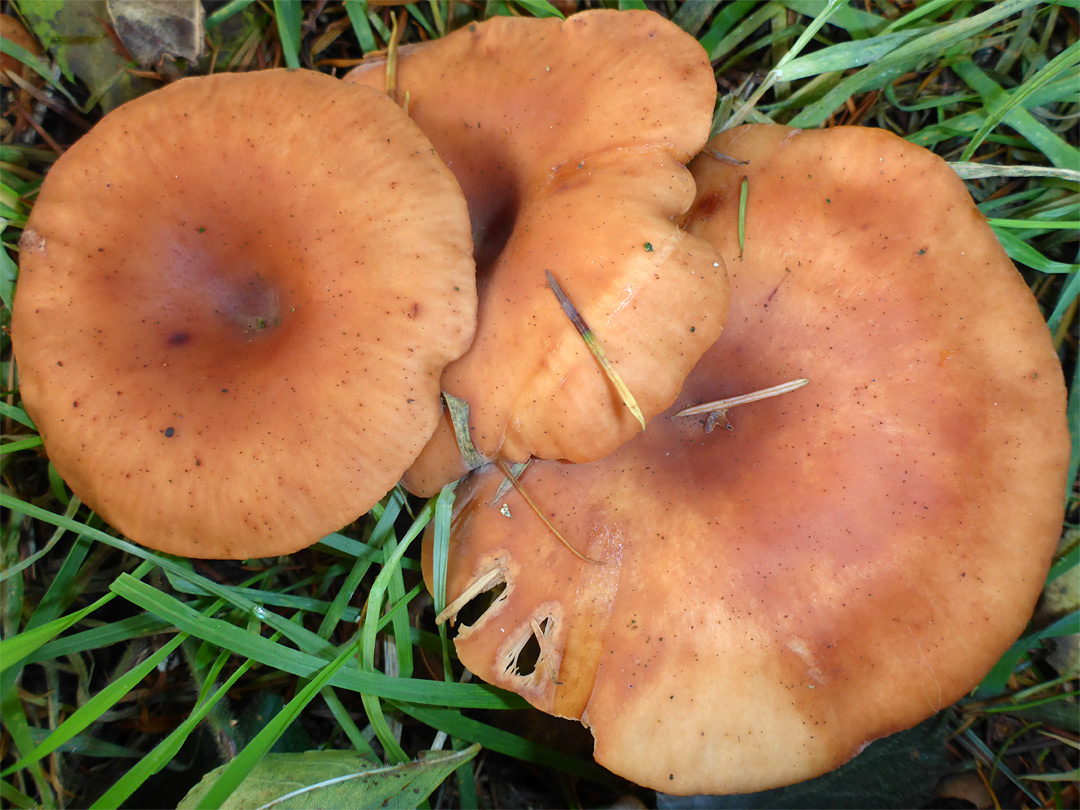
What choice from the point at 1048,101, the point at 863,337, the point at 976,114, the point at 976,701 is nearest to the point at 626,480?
the point at 863,337

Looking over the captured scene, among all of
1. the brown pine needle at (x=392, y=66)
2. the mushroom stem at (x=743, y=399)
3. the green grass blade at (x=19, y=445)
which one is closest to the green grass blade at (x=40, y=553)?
the green grass blade at (x=19, y=445)

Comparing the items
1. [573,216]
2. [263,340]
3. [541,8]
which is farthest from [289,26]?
[573,216]

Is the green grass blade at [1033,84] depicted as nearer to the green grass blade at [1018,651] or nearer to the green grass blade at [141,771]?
the green grass blade at [1018,651]

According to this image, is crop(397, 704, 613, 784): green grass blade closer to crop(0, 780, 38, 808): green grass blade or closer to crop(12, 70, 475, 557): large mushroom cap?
crop(12, 70, 475, 557): large mushroom cap

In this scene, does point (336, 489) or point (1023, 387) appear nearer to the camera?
point (336, 489)

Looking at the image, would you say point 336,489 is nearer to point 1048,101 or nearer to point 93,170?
point 93,170

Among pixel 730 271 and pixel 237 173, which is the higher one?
pixel 237 173

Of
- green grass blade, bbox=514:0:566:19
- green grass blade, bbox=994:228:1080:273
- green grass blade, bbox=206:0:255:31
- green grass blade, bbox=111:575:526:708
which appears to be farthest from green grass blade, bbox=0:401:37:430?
green grass blade, bbox=994:228:1080:273
